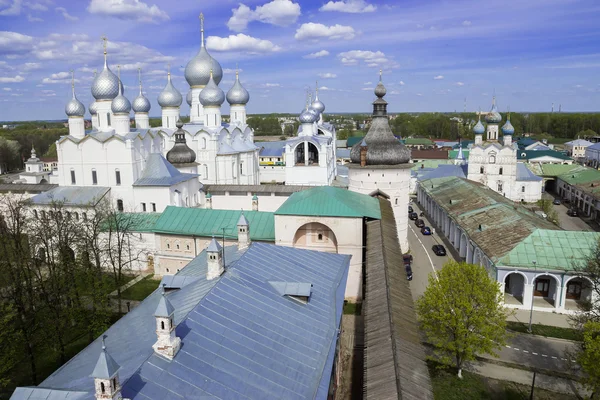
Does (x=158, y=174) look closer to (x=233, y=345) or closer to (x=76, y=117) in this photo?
(x=76, y=117)

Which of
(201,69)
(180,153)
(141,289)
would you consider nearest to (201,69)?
(201,69)

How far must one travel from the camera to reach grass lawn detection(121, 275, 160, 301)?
23297mm

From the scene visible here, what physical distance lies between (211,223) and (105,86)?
14523 mm

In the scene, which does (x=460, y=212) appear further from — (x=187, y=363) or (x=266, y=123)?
(x=266, y=123)

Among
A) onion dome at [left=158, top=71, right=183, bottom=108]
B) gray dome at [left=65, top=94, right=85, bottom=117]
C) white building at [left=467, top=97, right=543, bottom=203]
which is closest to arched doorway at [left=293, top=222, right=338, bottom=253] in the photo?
gray dome at [left=65, top=94, right=85, bottom=117]

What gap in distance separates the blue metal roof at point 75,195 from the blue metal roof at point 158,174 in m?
2.47

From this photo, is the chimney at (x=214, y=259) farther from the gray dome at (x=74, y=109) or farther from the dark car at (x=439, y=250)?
the gray dome at (x=74, y=109)

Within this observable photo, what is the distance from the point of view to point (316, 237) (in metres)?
22.3

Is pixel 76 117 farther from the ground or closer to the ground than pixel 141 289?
farther from the ground

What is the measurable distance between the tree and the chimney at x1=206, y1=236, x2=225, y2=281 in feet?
25.5

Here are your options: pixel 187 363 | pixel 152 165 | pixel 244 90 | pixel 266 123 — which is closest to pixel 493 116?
pixel 244 90

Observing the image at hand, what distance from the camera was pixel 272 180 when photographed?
5597cm

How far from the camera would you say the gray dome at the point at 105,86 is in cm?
3170

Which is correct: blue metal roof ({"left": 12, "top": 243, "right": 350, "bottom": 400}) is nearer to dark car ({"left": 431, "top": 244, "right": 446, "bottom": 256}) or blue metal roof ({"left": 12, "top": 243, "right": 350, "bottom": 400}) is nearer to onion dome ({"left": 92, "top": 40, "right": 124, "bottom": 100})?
dark car ({"left": 431, "top": 244, "right": 446, "bottom": 256})
